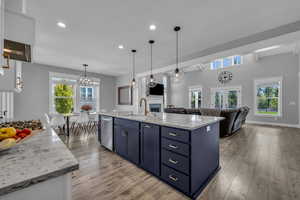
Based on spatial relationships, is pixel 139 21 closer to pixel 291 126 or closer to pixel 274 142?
pixel 274 142

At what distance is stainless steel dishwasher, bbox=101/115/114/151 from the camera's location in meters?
2.87

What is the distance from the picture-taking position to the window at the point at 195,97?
336 inches

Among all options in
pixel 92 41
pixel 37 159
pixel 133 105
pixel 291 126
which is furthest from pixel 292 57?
pixel 37 159

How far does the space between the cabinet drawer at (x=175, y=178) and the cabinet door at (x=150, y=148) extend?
5.1 inches

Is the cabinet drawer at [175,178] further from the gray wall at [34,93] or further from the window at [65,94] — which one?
the gray wall at [34,93]

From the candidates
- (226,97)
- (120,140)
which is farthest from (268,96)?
(120,140)

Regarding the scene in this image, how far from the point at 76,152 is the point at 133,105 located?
4034mm

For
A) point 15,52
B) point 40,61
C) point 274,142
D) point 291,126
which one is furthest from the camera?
point 291,126

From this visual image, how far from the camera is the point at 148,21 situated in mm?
2439

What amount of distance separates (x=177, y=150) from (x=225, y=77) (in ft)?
24.2

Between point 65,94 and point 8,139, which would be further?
point 65,94

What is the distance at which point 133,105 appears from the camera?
678 centimetres

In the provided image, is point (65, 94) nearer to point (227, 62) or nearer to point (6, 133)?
point (6, 133)

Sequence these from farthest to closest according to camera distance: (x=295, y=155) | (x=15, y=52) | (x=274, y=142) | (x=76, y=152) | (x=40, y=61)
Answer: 1. (x=40, y=61)
2. (x=274, y=142)
3. (x=76, y=152)
4. (x=295, y=155)
5. (x=15, y=52)
